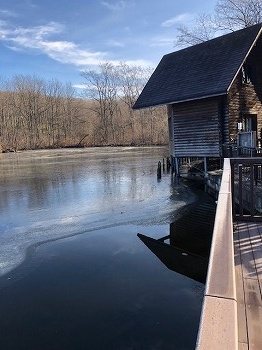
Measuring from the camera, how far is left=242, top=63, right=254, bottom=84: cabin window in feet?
51.6

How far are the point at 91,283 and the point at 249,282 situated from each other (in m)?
3.12

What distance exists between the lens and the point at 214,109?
1494 centimetres

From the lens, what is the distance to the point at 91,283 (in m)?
5.79

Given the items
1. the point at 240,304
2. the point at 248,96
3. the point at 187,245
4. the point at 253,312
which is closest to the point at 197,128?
the point at 248,96

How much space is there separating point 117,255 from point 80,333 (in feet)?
9.12

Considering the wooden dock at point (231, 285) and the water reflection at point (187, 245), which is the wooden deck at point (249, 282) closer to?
the wooden dock at point (231, 285)

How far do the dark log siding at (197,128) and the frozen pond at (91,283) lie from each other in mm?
4793

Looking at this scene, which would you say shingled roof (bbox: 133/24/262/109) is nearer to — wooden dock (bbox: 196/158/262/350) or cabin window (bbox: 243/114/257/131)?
cabin window (bbox: 243/114/257/131)

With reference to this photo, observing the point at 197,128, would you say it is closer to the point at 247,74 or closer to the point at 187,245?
the point at 247,74

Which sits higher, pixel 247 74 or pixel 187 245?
pixel 247 74

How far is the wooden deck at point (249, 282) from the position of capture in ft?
8.57

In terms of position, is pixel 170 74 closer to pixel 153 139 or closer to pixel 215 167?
pixel 215 167

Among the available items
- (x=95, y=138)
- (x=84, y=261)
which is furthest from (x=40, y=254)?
(x=95, y=138)

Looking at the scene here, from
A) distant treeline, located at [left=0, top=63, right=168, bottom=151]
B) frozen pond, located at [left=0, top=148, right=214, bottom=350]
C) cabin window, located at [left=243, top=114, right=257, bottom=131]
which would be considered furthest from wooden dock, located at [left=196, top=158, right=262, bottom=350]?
distant treeline, located at [left=0, top=63, right=168, bottom=151]
